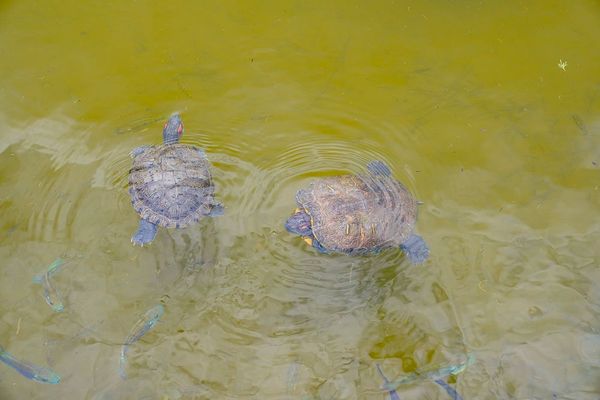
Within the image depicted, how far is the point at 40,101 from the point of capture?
3395 mm

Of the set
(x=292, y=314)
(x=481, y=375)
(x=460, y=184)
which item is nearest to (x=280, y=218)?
(x=292, y=314)

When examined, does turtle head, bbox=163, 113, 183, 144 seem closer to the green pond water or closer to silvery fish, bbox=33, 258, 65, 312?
the green pond water

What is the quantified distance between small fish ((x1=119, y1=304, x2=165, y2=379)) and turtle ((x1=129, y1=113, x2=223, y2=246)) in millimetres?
447

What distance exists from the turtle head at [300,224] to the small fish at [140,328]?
0.89 m

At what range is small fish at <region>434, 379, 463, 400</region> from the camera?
99.5 inches

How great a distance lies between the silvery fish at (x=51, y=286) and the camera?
8.99 ft

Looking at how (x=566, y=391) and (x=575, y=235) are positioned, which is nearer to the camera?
(x=566, y=391)

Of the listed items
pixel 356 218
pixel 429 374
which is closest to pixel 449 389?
pixel 429 374

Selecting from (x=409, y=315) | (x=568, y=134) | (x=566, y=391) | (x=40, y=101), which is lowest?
(x=566, y=391)

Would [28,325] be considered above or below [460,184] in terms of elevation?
below

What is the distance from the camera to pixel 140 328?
2678mm

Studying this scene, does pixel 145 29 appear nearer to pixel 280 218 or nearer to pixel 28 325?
pixel 280 218

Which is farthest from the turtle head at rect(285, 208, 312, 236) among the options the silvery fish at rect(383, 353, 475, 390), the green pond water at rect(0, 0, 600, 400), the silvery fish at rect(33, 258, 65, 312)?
the silvery fish at rect(33, 258, 65, 312)

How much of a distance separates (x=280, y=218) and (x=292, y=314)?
24.6 inches
